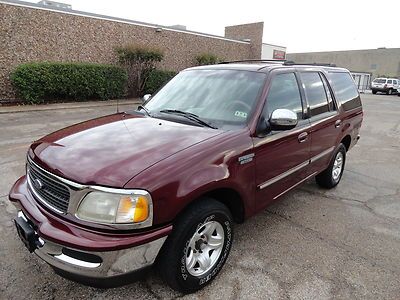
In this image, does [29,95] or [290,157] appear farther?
[29,95]

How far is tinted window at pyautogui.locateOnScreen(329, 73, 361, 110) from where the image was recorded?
4.67 metres

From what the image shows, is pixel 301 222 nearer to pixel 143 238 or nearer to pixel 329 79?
pixel 329 79

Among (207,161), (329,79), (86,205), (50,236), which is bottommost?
(50,236)

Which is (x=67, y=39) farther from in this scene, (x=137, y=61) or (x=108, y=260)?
(x=108, y=260)

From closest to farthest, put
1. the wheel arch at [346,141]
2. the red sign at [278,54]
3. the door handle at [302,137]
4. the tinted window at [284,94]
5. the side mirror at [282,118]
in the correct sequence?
the side mirror at [282,118] < the tinted window at [284,94] < the door handle at [302,137] < the wheel arch at [346,141] < the red sign at [278,54]

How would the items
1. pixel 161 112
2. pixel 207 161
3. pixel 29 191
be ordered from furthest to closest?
1. pixel 161 112
2. pixel 29 191
3. pixel 207 161

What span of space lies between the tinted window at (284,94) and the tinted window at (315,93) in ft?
0.84

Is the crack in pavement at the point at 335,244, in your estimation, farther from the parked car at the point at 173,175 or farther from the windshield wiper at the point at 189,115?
the windshield wiper at the point at 189,115

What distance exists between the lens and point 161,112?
11.1ft

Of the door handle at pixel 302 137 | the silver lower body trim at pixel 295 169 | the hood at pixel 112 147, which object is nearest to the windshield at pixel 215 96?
the hood at pixel 112 147

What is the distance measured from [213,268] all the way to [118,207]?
3.56ft

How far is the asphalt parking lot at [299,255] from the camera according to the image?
8.55 ft

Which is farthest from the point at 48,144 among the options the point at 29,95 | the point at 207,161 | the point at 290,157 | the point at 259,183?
the point at 29,95

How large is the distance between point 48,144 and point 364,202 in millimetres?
4109
